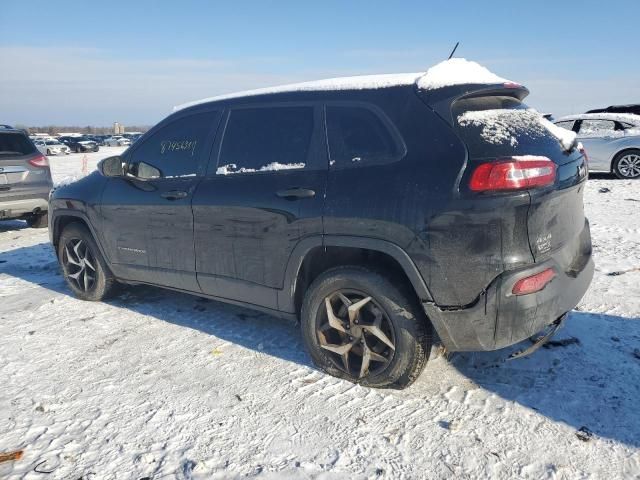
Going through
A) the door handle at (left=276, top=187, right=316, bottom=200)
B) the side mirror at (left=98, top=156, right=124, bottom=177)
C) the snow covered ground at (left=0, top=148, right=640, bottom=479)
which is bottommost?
the snow covered ground at (left=0, top=148, right=640, bottom=479)

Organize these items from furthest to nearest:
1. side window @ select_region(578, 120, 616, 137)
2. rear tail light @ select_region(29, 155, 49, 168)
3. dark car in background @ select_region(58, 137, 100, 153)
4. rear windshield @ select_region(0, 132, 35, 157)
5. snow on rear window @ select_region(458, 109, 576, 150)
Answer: dark car in background @ select_region(58, 137, 100, 153)
side window @ select_region(578, 120, 616, 137)
rear tail light @ select_region(29, 155, 49, 168)
rear windshield @ select_region(0, 132, 35, 157)
snow on rear window @ select_region(458, 109, 576, 150)

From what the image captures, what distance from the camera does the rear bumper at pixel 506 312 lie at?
2.57 metres

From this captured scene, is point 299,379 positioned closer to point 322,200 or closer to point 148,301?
point 322,200

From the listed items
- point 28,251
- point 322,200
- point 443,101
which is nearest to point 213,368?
point 322,200

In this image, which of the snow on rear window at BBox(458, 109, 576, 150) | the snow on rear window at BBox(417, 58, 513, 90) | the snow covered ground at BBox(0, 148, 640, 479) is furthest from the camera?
the snow on rear window at BBox(417, 58, 513, 90)

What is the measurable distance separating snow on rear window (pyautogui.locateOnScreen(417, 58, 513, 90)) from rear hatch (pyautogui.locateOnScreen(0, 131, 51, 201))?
7.62 m

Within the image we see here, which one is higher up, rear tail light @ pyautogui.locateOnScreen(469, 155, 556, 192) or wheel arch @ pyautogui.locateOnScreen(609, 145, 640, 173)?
rear tail light @ pyautogui.locateOnScreen(469, 155, 556, 192)

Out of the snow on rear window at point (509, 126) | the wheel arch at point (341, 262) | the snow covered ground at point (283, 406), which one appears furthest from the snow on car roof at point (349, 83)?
the snow covered ground at point (283, 406)

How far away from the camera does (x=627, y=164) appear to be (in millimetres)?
11469

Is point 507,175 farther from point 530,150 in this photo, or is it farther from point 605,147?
point 605,147

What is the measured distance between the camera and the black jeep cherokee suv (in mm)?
2574

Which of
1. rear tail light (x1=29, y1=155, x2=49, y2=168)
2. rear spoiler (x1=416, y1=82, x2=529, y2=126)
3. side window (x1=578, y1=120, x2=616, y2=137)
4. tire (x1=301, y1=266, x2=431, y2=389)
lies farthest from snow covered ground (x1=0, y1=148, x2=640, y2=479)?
side window (x1=578, y1=120, x2=616, y2=137)

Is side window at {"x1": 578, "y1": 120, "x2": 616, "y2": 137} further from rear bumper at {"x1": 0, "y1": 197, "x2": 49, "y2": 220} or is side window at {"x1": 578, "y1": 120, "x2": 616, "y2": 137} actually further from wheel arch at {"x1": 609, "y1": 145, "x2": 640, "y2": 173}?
rear bumper at {"x1": 0, "y1": 197, "x2": 49, "y2": 220}

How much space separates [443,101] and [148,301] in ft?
11.5
